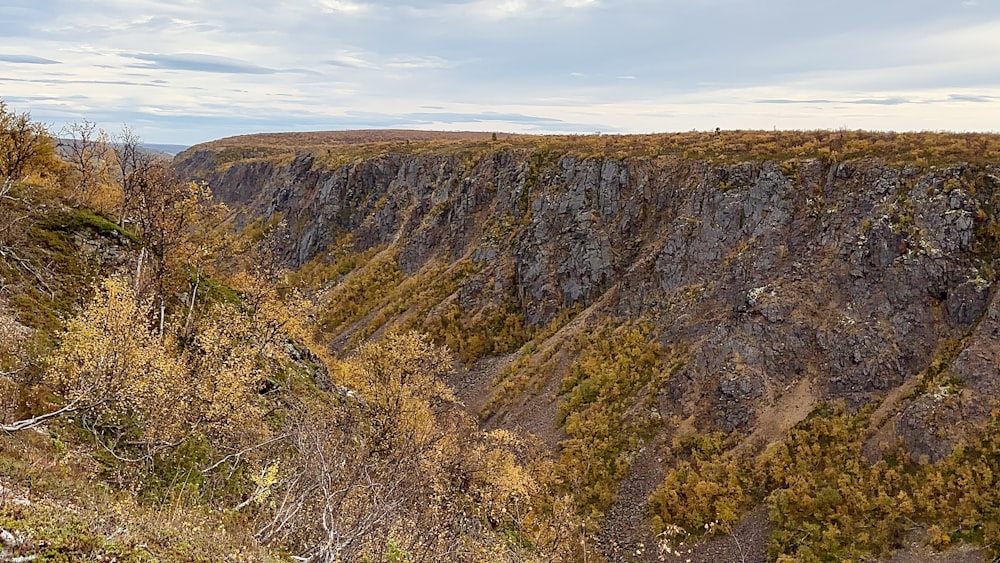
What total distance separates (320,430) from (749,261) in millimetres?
29343

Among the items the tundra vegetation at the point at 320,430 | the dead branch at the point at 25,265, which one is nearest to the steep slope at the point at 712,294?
the tundra vegetation at the point at 320,430

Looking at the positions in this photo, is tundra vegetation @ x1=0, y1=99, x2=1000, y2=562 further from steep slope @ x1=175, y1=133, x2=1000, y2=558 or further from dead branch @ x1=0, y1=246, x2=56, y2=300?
steep slope @ x1=175, y1=133, x2=1000, y2=558

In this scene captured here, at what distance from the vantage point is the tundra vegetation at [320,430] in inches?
481

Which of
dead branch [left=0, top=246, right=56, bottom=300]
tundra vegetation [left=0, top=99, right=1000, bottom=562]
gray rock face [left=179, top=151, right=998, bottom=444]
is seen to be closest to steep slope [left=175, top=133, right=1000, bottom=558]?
gray rock face [left=179, top=151, right=998, bottom=444]

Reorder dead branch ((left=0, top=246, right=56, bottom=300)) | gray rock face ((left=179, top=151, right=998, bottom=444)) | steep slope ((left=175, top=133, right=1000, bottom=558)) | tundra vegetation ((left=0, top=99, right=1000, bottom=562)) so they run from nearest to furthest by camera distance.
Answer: tundra vegetation ((left=0, top=99, right=1000, bottom=562))
dead branch ((left=0, top=246, right=56, bottom=300))
steep slope ((left=175, top=133, right=1000, bottom=558))
gray rock face ((left=179, top=151, right=998, bottom=444))

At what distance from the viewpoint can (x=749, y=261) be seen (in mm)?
37625

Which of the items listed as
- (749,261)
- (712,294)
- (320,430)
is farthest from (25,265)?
(749,261)

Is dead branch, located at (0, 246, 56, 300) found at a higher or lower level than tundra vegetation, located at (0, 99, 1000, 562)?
higher

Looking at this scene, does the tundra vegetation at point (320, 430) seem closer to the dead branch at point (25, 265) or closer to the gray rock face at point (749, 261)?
the dead branch at point (25, 265)

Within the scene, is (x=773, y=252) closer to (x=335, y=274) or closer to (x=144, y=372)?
(x=144, y=372)

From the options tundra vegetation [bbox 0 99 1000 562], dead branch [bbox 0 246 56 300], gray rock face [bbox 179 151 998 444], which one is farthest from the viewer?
gray rock face [bbox 179 151 998 444]

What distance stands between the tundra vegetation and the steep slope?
41cm

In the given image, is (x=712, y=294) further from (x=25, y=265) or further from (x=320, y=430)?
(x=25, y=265)

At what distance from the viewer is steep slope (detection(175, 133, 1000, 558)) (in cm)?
2995
